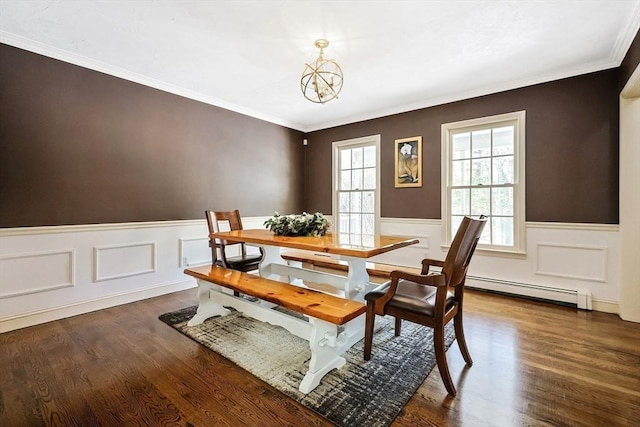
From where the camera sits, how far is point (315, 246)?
2195mm

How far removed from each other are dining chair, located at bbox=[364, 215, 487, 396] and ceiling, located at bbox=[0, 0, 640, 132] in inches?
68.5

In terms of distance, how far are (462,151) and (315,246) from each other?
2.91 meters

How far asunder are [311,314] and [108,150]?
9.80 ft

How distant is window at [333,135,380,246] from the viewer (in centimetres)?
488

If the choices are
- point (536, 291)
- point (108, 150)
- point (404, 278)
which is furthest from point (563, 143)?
point (108, 150)

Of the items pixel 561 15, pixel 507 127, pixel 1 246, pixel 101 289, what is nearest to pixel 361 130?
pixel 507 127

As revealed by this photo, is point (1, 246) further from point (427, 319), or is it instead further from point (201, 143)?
point (427, 319)

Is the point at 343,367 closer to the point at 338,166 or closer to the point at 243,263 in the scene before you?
the point at 243,263

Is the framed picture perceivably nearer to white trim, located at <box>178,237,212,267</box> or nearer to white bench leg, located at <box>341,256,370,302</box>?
white bench leg, located at <box>341,256,370,302</box>

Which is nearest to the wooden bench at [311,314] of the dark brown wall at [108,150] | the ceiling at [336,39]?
the dark brown wall at [108,150]

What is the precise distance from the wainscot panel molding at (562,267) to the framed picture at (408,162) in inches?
54.4

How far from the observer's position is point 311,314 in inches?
70.9

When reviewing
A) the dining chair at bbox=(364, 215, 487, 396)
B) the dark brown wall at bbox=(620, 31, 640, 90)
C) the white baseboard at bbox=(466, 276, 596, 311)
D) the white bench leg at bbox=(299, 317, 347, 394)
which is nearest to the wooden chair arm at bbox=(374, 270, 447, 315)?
the dining chair at bbox=(364, 215, 487, 396)

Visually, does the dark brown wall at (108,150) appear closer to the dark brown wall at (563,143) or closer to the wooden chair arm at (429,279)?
the dark brown wall at (563,143)
